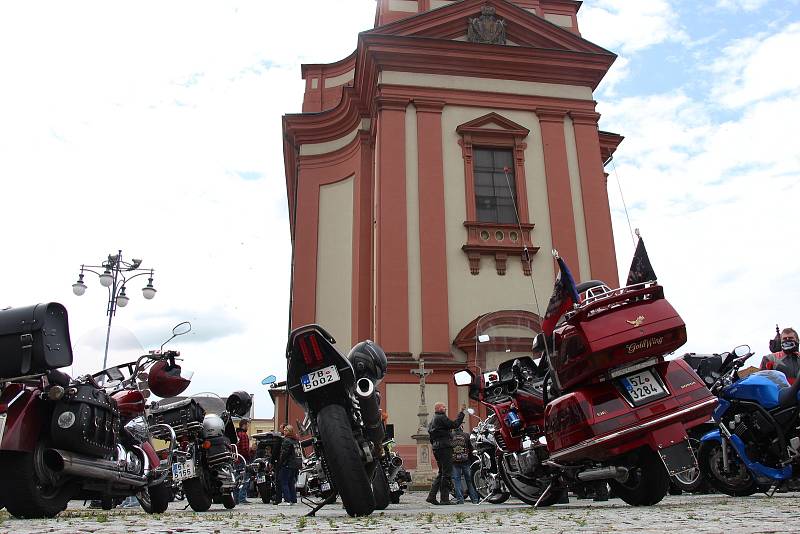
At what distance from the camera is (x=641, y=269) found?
4992 millimetres

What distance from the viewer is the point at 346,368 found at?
4930 mm

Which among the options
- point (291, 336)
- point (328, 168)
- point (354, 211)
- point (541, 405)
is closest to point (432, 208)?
point (354, 211)

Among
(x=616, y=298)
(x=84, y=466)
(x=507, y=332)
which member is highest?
(x=507, y=332)

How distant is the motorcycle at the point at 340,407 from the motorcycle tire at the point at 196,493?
182 centimetres

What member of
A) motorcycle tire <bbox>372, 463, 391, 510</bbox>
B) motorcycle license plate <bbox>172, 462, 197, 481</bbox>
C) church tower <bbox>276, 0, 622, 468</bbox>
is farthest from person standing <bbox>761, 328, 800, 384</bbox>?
church tower <bbox>276, 0, 622, 468</bbox>

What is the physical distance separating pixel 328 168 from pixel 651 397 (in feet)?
60.5

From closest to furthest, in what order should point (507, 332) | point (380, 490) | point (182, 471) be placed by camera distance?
point (380, 490), point (182, 471), point (507, 332)

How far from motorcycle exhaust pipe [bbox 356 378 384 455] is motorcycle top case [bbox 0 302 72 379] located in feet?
6.85

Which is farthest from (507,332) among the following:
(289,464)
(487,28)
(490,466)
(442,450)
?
(487,28)

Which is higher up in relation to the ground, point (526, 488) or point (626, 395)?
point (626, 395)

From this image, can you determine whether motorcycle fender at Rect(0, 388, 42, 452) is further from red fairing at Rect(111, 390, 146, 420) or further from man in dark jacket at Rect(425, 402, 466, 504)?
man in dark jacket at Rect(425, 402, 466, 504)

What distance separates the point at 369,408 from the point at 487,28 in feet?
54.8

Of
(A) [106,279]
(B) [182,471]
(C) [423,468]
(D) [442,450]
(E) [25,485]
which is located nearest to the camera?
(E) [25,485]

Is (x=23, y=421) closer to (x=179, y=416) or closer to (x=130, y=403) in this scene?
(x=130, y=403)
